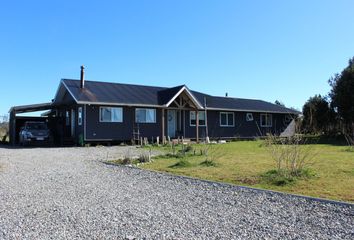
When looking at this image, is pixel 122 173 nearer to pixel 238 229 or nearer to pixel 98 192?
pixel 98 192

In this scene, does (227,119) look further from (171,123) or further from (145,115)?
(145,115)

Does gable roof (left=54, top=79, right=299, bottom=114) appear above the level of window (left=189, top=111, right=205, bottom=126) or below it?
above

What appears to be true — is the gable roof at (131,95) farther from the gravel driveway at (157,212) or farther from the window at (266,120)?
the gravel driveway at (157,212)

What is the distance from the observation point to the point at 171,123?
30.9m

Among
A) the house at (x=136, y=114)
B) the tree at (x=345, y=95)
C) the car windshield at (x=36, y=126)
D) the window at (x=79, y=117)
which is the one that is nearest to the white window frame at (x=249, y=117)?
the house at (x=136, y=114)

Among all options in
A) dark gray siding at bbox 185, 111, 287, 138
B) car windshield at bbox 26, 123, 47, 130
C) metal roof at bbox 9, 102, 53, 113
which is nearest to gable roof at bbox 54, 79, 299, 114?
dark gray siding at bbox 185, 111, 287, 138

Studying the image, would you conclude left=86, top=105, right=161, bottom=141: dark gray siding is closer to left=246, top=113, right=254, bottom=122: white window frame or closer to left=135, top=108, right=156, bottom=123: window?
left=135, top=108, right=156, bottom=123: window

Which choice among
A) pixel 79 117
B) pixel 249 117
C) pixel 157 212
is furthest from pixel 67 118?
pixel 157 212

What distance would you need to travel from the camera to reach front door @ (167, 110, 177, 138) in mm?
30400

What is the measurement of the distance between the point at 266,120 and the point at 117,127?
633 inches

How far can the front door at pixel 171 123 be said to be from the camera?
30.4 metres

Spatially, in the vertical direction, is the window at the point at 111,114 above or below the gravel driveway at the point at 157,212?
above

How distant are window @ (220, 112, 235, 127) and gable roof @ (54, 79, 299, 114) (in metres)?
0.72

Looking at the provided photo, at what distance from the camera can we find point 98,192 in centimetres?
870
